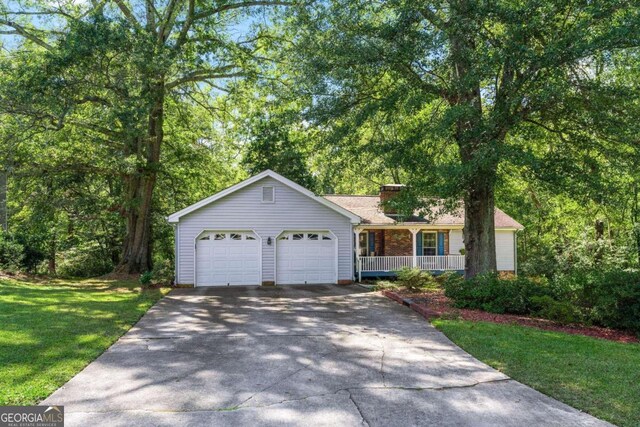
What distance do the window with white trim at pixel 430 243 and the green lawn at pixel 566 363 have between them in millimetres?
11551

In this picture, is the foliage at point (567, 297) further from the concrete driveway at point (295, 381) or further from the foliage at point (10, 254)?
the foliage at point (10, 254)

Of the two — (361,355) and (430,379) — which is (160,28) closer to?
(361,355)

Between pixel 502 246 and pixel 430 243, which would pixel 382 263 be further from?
pixel 502 246

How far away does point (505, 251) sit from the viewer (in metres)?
20.5

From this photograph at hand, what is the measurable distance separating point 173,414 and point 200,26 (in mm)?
16424

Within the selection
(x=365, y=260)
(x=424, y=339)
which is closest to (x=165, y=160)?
(x=365, y=260)

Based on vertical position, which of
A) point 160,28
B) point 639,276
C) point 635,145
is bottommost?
point 639,276

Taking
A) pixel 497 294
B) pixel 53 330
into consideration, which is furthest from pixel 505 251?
pixel 53 330

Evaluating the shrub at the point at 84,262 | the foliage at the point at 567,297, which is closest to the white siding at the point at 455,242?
the foliage at the point at 567,297

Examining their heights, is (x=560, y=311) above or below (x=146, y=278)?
below

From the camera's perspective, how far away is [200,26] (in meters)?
16.9

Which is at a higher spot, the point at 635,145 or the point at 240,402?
the point at 635,145

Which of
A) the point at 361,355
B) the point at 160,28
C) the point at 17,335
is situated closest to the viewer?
the point at 361,355

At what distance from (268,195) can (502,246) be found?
12.2 metres
